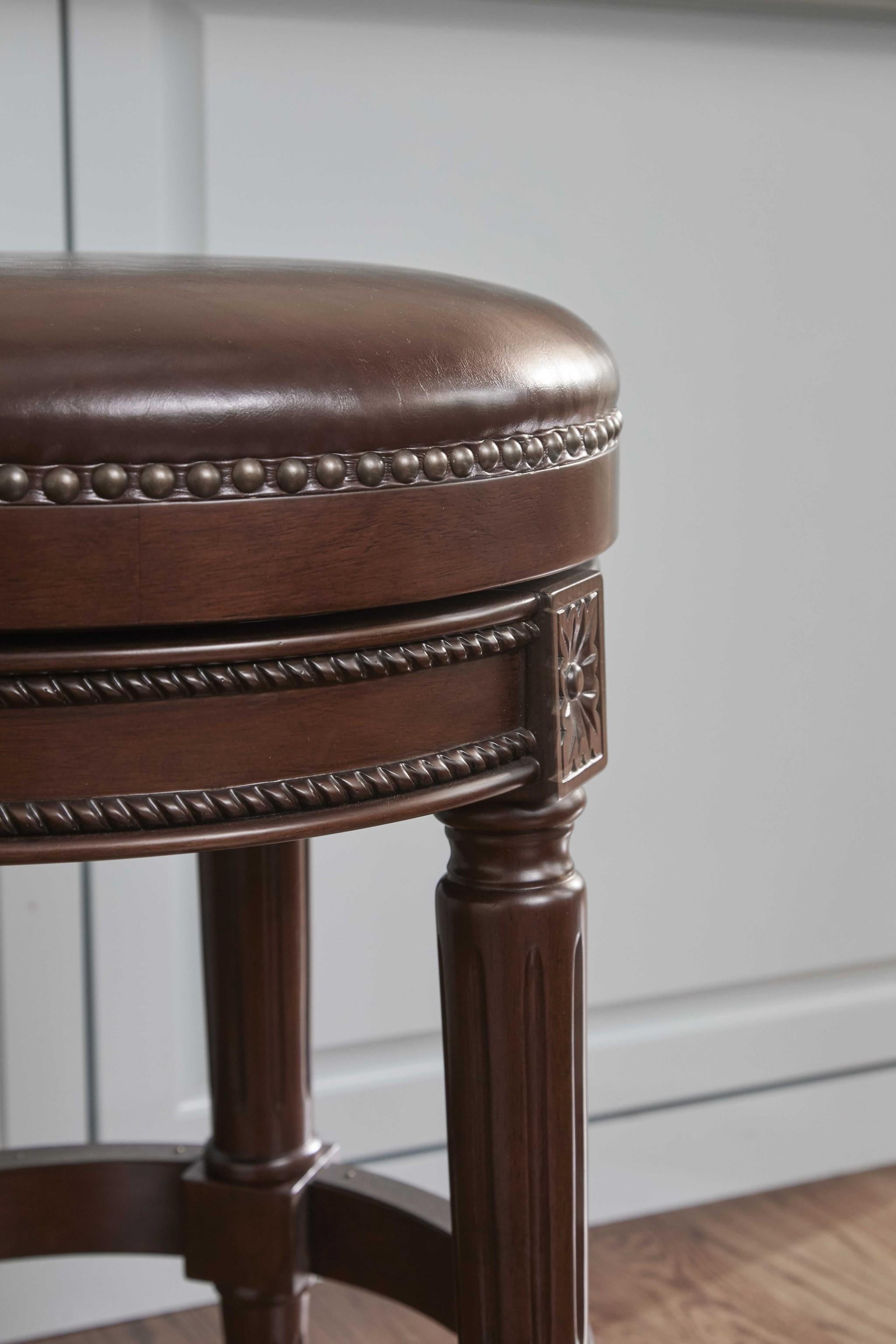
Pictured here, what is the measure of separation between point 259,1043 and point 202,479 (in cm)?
40

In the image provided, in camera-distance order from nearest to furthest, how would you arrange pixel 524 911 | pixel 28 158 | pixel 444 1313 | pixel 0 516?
pixel 0 516 < pixel 524 911 < pixel 444 1313 < pixel 28 158

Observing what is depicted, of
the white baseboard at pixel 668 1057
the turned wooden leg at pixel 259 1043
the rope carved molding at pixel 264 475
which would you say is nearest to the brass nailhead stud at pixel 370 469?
the rope carved molding at pixel 264 475

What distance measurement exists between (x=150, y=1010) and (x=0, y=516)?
57 centimetres

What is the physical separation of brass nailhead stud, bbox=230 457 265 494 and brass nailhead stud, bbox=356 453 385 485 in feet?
0.08

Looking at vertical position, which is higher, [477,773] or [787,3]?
[787,3]

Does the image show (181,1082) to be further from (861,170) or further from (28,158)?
(861,170)

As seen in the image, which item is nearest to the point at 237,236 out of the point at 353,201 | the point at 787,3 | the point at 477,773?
the point at 353,201

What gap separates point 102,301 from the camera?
1.11 feet

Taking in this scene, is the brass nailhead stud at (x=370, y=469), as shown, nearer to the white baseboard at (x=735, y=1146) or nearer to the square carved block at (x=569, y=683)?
the square carved block at (x=569, y=683)

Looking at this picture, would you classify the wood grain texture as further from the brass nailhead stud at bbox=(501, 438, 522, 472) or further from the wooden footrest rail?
the wooden footrest rail

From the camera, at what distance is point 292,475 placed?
0.33m

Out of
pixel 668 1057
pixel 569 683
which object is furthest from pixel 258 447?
pixel 668 1057

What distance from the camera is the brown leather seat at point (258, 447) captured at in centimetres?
31

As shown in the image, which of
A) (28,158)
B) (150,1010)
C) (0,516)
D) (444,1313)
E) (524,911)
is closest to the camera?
(0,516)
